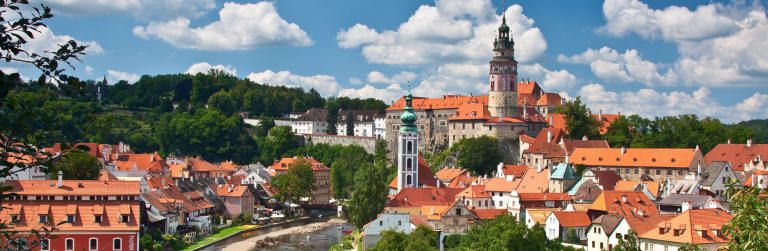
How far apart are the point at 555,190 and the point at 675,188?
22.4ft

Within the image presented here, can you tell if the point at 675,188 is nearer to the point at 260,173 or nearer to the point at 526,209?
the point at 526,209

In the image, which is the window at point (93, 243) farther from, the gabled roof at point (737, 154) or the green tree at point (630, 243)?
the gabled roof at point (737, 154)

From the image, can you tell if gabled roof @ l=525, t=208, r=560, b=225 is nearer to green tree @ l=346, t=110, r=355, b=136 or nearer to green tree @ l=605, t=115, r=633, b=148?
green tree @ l=605, t=115, r=633, b=148

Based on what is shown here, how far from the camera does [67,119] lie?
195 feet

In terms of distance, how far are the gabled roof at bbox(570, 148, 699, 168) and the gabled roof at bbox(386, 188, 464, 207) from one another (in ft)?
40.2

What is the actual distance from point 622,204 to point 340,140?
167 feet

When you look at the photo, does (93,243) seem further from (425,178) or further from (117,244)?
(425,178)

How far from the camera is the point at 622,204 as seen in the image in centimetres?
3562

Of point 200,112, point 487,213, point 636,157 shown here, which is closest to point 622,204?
point 487,213

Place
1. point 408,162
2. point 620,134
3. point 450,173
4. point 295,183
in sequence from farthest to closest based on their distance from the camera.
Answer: point 295,183, point 620,134, point 450,173, point 408,162

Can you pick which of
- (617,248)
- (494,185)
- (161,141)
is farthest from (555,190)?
(161,141)

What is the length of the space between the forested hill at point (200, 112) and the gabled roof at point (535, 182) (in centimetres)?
3931

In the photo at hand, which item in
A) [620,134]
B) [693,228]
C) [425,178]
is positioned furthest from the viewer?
[620,134]

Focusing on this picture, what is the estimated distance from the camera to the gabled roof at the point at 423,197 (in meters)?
41.2
